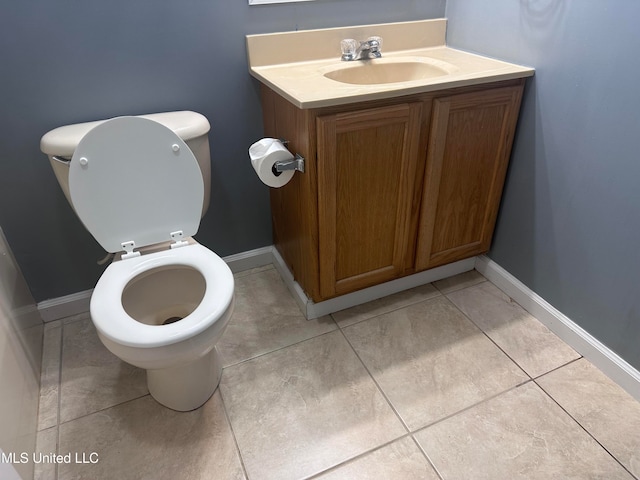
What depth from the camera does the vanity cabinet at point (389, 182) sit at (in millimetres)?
1341

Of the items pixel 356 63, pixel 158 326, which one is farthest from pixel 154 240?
pixel 356 63

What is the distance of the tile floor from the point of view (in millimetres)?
1222

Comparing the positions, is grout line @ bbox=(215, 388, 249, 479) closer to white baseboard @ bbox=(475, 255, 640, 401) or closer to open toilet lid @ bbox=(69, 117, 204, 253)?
open toilet lid @ bbox=(69, 117, 204, 253)

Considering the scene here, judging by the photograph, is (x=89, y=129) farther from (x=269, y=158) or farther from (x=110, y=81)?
(x=269, y=158)

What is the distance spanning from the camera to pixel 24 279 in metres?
1.59

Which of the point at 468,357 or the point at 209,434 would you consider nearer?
the point at 209,434

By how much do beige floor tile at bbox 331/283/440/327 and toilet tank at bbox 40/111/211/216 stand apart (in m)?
0.68

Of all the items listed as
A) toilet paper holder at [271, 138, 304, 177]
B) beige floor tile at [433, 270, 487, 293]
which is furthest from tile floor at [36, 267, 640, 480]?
toilet paper holder at [271, 138, 304, 177]

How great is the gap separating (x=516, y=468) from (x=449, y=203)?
0.89m

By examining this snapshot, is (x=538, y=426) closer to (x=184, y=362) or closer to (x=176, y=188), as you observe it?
(x=184, y=362)

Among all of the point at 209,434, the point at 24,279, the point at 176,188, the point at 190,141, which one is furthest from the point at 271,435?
the point at 24,279

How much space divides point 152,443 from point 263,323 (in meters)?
0.57

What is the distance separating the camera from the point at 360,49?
164 cm

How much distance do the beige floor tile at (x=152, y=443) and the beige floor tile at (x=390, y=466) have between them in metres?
0.29
